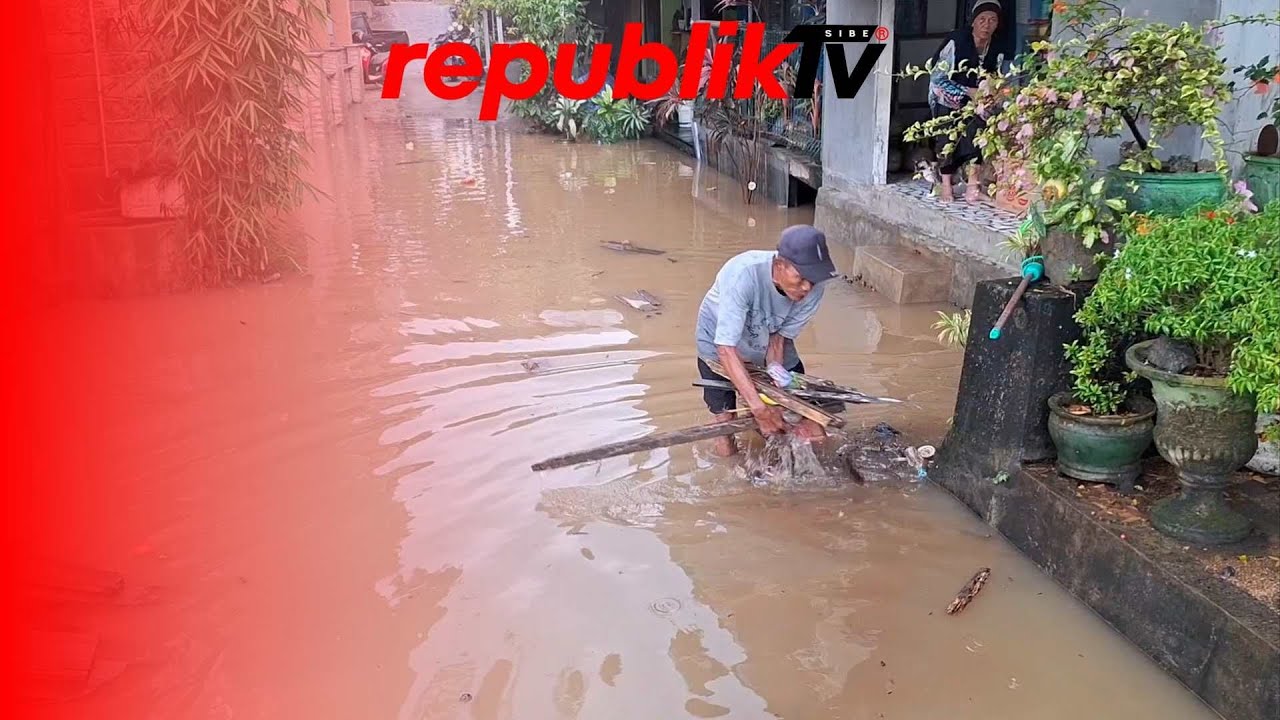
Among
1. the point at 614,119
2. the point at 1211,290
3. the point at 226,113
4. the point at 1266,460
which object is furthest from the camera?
the point at 614,119

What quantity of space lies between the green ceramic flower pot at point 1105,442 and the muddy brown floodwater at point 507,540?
0.48 metres

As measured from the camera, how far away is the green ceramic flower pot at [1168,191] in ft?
14.2

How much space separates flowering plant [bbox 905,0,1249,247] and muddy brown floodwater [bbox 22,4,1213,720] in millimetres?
1474

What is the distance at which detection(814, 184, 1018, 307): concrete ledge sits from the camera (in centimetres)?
761

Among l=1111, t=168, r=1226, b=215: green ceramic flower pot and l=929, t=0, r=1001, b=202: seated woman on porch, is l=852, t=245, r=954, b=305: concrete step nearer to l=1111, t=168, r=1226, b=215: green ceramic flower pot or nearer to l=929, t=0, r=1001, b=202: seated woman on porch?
l=929, t=0, r=1001, b=202: seated woman on porch

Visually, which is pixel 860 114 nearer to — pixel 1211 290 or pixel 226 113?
pixel 226 113

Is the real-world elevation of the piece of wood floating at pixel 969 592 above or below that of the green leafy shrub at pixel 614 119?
below

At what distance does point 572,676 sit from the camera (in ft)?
12.3

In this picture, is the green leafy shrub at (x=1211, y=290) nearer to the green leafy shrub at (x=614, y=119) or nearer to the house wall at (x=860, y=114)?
the house wall at (x=860, y=114)

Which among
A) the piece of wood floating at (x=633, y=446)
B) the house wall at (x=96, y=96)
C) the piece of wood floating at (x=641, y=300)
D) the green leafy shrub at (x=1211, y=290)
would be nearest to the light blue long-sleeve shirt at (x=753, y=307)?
the piece of wood floating at (x=633, y=446)

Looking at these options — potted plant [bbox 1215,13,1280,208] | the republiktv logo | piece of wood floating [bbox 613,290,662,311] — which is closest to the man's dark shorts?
potted plant [bbox 1215,13,1280,208]

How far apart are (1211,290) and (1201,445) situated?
57 centimetres

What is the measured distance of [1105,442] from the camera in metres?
4.20
